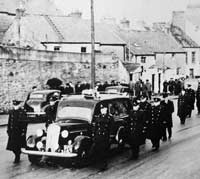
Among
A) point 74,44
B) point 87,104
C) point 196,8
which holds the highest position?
point 196,8

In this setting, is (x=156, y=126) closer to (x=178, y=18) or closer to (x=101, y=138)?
(x=101, y=138)

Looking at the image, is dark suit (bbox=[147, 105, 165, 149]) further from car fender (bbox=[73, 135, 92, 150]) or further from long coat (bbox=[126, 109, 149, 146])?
car fender (bbox=[73, 135, 92, 150])

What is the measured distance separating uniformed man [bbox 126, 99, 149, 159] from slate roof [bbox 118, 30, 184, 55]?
36.4 m

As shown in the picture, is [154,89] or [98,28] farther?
[98,28]

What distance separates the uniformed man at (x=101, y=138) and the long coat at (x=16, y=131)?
2.11 meters

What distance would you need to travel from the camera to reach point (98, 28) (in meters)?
50.9

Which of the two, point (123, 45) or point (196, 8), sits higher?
point (196, 8)

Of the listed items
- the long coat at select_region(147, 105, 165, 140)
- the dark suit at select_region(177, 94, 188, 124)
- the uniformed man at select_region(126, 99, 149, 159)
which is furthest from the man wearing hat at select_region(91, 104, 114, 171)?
the dark suit at select_region(177, 94, 188, 124)

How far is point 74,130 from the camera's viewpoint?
40.8 feet

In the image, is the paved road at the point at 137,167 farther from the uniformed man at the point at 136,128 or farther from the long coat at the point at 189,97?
the long coat at the point at 189,97

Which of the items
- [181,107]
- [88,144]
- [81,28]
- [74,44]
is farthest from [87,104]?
[81,28]

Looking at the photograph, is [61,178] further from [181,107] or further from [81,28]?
[81,28]

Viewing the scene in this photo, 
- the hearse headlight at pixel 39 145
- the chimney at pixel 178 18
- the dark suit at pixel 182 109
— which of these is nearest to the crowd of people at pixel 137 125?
the hearse headlight at pixel 39 145

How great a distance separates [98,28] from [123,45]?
427cm
